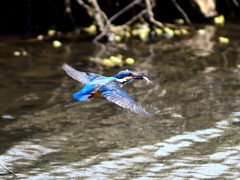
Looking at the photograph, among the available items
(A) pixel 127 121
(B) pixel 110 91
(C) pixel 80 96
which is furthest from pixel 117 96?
(A) pixel 127 121

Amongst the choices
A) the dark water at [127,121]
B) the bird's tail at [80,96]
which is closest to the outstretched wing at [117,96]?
the bird's tail at [80,96]

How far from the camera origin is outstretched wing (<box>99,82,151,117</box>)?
3.44 metres

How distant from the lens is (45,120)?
4.82m

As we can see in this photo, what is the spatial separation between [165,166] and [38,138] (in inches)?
51.5

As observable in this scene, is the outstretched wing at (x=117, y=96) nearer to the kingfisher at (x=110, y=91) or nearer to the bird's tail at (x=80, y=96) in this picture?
the kingfisher at (x=110, y=91)

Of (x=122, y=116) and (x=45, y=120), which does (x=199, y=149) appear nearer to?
(x=122, y=116)

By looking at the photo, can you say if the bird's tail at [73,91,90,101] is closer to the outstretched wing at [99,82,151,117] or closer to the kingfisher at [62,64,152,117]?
the kingfisher at [62,64,152,117]

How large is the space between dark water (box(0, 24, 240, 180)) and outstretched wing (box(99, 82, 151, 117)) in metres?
0.63

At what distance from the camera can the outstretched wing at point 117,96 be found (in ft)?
11.3

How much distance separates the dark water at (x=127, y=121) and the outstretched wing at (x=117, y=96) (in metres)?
0.63

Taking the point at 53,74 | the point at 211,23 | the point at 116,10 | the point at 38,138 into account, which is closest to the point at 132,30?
the point at 116,10

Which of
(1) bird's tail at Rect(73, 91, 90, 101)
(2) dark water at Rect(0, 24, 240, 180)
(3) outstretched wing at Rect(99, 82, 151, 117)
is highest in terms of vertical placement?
(1) bird's tail at Rect(73, 91, 90, 101)

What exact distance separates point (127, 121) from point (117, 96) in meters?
1.25

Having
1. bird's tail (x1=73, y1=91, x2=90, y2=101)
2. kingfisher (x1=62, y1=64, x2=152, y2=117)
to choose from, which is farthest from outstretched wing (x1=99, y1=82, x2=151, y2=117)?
bird's tail (x1=73, y1=91, x2=90, y2=101)
